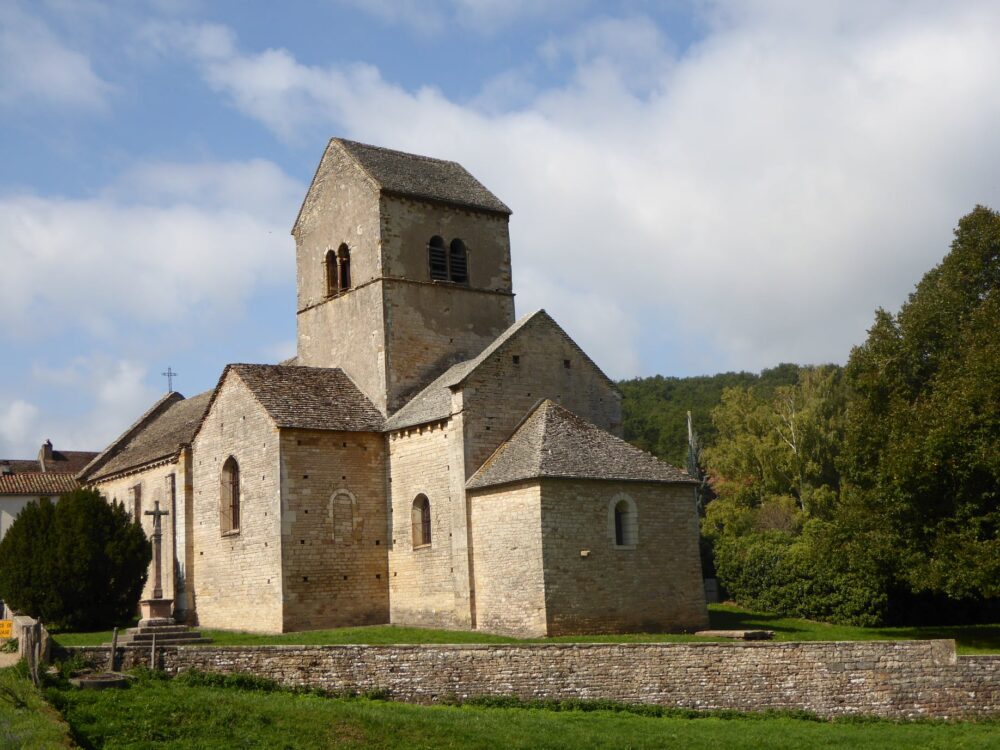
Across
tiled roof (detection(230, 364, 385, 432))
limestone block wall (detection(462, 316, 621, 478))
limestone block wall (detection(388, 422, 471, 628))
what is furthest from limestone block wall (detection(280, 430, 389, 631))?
limestone block wall (detection(462, 316, 621, 478))

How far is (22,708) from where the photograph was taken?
1678 centimetres

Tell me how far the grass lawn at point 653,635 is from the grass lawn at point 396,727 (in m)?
4.69

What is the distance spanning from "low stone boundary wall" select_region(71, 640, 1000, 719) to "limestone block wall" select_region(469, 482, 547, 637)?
15.8 ft

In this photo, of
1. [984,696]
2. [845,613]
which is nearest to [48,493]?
[845,613]

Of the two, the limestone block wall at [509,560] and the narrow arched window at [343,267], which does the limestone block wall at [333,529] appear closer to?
the limestone block wall at [509,560]

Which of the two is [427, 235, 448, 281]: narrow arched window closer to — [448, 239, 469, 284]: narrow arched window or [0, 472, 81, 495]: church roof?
[448, 239, 469, 284]: narrow arched window

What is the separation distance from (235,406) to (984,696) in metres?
21.3

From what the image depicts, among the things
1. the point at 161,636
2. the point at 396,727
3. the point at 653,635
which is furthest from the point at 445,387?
the point at 396,727

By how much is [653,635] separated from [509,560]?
12.8 ft

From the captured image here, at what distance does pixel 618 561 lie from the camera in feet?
91.0

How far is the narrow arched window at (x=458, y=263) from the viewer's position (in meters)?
35.4

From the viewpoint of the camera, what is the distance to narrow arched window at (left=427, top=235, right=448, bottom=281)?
34938 millimetres

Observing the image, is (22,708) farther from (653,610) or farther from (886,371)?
(886,371)

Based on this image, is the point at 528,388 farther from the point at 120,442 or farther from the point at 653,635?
the point at 120,442
